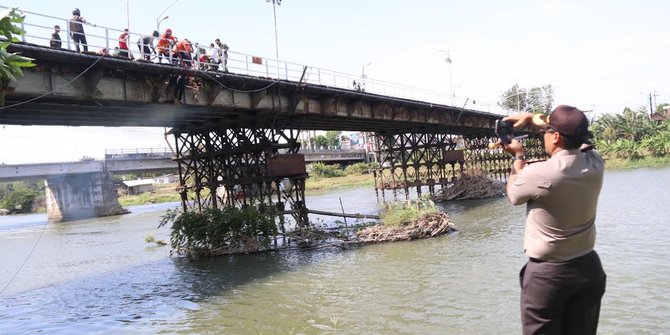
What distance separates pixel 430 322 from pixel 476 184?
27.8 metres

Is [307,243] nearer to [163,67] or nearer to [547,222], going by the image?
[163,67]

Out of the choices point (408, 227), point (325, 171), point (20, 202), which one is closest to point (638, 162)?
point (325, 171)

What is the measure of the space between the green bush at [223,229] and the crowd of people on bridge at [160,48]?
5192mm

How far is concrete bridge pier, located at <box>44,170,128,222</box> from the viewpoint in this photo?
5572 centimetres

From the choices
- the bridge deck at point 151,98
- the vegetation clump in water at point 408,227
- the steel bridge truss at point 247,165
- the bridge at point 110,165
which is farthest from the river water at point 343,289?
the bridge at point 110,165

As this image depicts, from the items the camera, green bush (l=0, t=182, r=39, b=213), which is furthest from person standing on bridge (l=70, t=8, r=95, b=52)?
green bush (l=0, t=182, r=39, b=213)

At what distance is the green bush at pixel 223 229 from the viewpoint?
55.1 ft

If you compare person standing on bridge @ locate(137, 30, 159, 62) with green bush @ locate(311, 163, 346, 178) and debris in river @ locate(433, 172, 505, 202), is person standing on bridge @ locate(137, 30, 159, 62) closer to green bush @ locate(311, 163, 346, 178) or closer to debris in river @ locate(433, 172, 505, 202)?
debris in river @ locate(433, 172, 505, 202)

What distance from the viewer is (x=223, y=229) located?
16859 millimetres

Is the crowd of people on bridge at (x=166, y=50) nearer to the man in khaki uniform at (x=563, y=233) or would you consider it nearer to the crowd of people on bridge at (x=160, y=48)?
the crowd of people on bridge at (x=160, y=48)

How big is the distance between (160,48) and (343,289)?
9.42 metres

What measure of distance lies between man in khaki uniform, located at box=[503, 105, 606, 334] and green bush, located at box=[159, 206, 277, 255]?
1448cm

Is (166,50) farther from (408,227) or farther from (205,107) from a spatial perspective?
(408,227)

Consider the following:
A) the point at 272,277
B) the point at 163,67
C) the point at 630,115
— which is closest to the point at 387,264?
the point at 272,277
